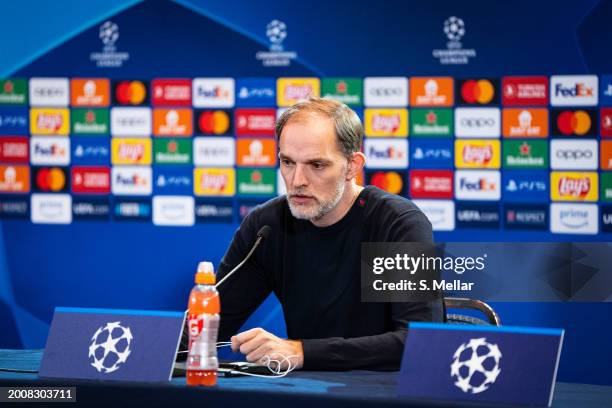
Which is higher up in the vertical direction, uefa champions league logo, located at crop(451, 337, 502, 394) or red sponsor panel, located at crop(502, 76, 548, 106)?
red sponsor panel, located at crop(502, 76, 548, 106)

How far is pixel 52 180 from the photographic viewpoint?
4539mm

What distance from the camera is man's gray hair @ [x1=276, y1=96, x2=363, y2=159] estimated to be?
229 cm

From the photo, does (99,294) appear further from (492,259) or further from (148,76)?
(492,259)

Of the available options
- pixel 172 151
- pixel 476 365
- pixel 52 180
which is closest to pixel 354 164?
pixel 476 365

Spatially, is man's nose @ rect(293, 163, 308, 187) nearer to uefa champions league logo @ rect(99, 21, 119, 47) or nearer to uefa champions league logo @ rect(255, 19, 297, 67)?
uefa champions league logo @ rect(255, 19, 297, 67)

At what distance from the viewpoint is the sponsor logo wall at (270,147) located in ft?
13.3

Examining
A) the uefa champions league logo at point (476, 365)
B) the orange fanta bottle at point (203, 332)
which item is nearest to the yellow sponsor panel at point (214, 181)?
the orange fanta bottle at point (203, 332)

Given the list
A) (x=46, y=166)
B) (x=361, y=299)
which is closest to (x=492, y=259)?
(x=361, y=299)

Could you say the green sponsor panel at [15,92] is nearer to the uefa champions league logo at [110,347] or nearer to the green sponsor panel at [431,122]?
the green sponsor panel at [431,122]

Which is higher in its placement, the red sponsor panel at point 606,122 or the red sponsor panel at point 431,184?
the red sponsor panel at point 606,122

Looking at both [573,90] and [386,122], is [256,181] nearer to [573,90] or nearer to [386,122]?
[386,122]

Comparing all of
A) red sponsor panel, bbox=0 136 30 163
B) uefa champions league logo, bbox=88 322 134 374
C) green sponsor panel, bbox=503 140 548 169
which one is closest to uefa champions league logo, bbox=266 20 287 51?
green sponsor panel, bbox=503 140 548 169

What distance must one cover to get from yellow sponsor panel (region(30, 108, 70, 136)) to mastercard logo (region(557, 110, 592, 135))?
2499mm

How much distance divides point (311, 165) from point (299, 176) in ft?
0.15
